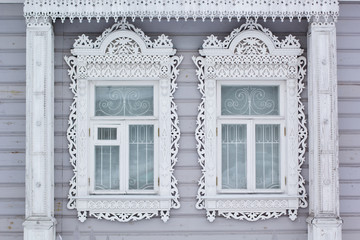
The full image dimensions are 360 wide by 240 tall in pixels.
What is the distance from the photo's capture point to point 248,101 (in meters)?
5.24

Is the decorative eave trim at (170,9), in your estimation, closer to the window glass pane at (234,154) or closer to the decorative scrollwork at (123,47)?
the decorative scrollwork at (123,47)

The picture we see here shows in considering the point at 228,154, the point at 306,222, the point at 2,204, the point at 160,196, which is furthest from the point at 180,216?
the point at 2,204

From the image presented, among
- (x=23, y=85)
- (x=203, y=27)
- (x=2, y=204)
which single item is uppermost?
(x=203, y=27)

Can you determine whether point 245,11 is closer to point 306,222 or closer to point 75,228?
point 306,222

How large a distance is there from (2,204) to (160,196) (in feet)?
4.93

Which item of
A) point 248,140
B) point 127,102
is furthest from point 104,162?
point 248,140

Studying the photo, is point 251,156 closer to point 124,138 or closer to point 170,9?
point 124,138

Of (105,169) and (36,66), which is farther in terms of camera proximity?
(105,169)

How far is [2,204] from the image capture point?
5105mm

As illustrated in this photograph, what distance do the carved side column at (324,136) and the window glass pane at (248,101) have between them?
0.43 m

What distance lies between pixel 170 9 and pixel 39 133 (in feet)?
5.32

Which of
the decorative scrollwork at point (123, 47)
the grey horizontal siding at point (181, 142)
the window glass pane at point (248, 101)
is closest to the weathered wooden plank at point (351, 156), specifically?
the grey horizontal siding at point (181, 142)

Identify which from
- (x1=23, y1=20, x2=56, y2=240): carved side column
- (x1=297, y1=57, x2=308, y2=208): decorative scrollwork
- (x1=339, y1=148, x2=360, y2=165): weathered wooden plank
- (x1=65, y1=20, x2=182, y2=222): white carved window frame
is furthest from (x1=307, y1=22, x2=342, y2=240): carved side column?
(x1=23, y1=20, x2=56, y2=240): carved side column

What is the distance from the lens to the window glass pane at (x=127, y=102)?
520cm
